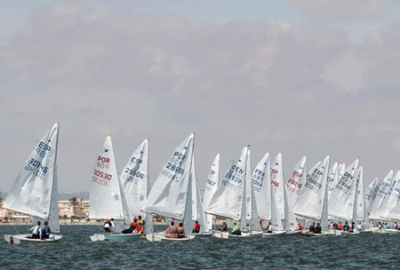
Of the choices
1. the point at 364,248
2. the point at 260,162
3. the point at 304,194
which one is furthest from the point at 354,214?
the point at 364,248

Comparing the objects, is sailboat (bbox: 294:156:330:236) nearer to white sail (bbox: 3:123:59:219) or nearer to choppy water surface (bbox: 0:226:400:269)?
choppy water surface (bbox: 0:226:400:269)

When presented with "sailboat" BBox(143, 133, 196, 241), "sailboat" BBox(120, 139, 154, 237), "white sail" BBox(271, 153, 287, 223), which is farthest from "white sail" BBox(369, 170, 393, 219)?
"sailboat" BBox(143, 133, 196, 241)

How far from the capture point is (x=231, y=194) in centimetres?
7044

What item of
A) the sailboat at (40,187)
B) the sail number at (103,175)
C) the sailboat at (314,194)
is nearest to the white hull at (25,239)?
the sailboat at (40,187)

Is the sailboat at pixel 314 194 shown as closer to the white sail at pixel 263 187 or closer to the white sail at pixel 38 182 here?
the white sail at pixel 263 187

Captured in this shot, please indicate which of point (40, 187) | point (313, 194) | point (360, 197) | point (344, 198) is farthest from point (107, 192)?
point (360, 197)

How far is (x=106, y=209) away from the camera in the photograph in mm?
59094

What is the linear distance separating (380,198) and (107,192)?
5644 cm

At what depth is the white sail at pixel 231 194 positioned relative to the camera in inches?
2763

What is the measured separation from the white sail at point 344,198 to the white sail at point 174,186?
31812 millimetres

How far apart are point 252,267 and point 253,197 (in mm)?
28979

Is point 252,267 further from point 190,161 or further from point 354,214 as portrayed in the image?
point 354,214

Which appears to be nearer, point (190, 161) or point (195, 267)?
point (195, 267)

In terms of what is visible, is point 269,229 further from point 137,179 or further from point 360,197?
point 360,197
